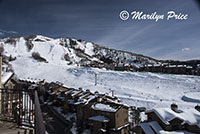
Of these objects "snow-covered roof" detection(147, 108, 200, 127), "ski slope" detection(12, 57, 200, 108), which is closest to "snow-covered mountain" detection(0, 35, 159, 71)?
"ski slope" detection(12, 57, 200, 108)

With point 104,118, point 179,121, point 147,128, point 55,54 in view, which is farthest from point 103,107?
point 55,54

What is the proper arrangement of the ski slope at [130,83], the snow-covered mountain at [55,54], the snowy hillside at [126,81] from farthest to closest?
the snow-covered mountain at [55,54] < the ski slope at [130,83] < the snowy hillside at [126,81]

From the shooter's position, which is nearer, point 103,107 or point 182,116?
point 182,116

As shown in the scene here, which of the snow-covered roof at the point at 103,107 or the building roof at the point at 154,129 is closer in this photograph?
the building roof at the point at 154,129

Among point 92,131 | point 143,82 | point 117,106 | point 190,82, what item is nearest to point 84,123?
point 92,131

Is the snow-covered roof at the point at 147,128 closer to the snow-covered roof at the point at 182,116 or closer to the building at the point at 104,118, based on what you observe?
the snow-covered roof at the point at 182,116

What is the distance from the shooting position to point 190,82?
2708 cm

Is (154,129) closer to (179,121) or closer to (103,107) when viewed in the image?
(179,121)

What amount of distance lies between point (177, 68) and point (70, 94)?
1430 inches

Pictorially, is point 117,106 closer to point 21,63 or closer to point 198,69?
point 198,69

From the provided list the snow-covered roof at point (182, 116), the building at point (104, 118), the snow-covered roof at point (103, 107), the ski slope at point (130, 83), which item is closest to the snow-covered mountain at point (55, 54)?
the ski slope at point (130, 83)

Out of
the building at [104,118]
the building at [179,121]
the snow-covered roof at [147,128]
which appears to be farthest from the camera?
the building at [104,118]

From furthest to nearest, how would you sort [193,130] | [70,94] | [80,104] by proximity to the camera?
[70,94] → [80,104] → [193,130]

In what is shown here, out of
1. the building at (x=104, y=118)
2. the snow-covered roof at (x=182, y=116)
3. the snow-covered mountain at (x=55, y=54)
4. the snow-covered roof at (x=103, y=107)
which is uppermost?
the snow-covered mountain at (x=55, y=54)
